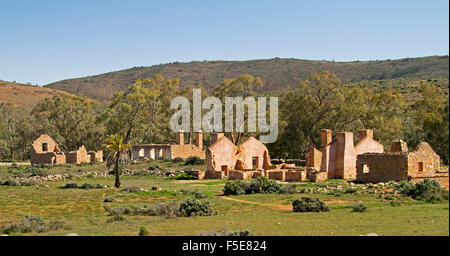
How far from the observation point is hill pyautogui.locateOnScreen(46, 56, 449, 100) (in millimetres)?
105769

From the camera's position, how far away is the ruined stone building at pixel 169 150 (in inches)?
1964

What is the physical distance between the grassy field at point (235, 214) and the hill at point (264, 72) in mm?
71220

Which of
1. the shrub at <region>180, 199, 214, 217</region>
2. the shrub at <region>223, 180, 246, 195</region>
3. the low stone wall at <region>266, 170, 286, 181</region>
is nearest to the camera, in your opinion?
the shrub at <region>180, 199, 214, 217</region>

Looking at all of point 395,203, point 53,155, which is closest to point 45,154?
point 53,155

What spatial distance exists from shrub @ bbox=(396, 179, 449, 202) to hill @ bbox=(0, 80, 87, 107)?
279ft

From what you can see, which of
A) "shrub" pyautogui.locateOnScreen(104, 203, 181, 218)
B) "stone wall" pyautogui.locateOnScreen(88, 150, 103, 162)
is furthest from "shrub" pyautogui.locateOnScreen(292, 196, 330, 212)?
"stone wall" pyautogui.locateOnScreen(88, 150, 103, 162)

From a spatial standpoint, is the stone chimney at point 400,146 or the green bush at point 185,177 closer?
the stone chimney at point 400,146

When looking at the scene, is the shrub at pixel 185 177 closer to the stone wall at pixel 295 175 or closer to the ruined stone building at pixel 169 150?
the stone wall at pixel 295 175

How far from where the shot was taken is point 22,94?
105375 millimetres

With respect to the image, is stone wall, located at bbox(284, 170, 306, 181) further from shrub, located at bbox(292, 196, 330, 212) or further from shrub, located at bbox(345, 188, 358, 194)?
shrub, located at bbox(292, 196, 330, 212)

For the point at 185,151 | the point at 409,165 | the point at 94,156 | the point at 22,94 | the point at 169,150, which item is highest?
the point at 22,94

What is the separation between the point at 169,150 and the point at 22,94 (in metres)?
66.7

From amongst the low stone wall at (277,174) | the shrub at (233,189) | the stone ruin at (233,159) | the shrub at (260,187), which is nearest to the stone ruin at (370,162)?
the low stone wall at (277,174)

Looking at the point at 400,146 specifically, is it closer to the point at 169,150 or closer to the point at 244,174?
the point at 244,174
